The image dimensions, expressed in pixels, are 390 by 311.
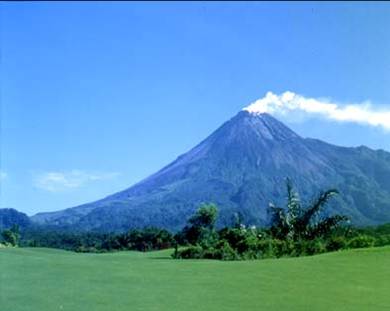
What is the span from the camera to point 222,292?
8.23m

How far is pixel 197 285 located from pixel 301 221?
37.0 ft

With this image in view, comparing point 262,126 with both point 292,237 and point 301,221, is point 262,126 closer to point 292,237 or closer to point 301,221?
point 301,221

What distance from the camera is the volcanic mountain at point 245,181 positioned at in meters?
96.6

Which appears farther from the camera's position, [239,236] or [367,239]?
[239,236]

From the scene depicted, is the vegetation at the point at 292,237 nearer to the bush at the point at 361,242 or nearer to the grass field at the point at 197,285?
the bush at the point at 361,242

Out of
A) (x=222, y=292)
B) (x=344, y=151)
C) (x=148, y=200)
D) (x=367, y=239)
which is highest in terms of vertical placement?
(x=344, y=151)

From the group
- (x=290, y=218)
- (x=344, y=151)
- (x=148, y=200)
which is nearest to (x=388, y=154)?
(x=344, y=151)

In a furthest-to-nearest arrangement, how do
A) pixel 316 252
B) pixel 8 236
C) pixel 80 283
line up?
pixel 8 236, pixel 316 252, pixel 80 283

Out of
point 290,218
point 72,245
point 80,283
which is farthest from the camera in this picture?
point 72,245

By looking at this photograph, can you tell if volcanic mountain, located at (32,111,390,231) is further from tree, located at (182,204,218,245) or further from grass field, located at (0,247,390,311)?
grass field, located at (0,247,390,311)

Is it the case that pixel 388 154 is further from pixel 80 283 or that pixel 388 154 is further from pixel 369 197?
pixel 80 283

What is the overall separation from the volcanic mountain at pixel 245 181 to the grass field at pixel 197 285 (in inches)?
2983

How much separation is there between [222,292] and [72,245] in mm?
34873

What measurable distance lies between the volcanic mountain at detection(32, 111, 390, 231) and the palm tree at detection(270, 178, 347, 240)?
217ft
